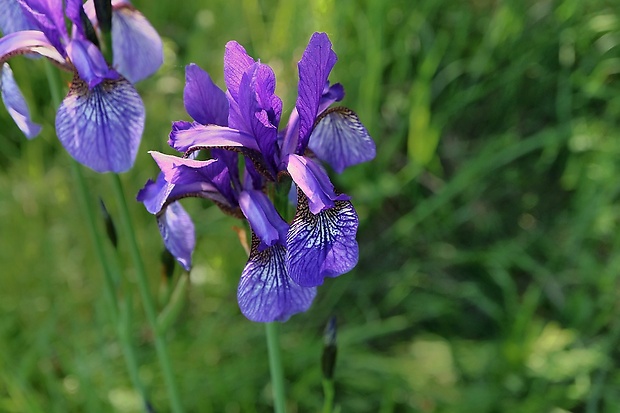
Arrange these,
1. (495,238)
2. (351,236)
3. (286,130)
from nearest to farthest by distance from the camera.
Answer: (351,236) → (286,130) → (495,238)

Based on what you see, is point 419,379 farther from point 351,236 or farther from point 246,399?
point 351,236

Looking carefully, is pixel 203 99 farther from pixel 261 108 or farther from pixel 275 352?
pixel 275 352

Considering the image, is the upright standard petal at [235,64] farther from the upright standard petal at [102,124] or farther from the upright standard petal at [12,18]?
the upright standard petal at [12,18]

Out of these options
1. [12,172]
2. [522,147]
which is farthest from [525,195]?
[12,172]

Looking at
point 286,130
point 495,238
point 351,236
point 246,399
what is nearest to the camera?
point 351,236

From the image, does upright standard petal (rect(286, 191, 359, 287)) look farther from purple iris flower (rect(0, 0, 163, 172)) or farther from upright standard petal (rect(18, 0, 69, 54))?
upright standard petal (rect(18, 0, 69, 54))

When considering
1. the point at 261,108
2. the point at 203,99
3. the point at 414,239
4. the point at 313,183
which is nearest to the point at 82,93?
the point at 203,99

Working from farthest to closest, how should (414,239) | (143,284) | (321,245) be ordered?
(414,239) → (143,284) → (321,245)

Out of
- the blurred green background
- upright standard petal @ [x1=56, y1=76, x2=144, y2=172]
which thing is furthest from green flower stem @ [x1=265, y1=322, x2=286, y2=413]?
the blurred green background
